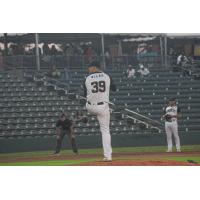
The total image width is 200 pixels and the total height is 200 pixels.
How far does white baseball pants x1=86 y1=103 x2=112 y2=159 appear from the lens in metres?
17.7

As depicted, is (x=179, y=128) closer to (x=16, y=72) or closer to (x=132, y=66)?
(x=132, y=66)

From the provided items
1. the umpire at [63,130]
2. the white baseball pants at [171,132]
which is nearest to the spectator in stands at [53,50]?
the umpire at [63,130]

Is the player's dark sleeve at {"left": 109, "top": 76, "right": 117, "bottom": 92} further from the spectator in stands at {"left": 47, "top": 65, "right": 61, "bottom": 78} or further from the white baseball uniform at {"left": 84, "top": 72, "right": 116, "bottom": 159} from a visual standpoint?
the spectator in stands at {"left": 47, "top": 65, "right": 61, "bottom": 78}

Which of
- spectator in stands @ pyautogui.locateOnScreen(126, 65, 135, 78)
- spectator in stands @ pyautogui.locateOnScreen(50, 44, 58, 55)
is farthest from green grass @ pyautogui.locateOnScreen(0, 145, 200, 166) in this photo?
→ spectator in stands @ pyautogui.locateOnScreen(50, 44, 58, 55)

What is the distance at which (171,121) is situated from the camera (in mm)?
17953

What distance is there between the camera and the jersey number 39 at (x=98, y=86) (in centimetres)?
1773

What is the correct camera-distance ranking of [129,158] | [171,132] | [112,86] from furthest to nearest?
[171,132] → [112,86] → [129,158]

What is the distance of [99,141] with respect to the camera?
17812 millimetres

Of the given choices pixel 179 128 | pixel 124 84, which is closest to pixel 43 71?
pixel 124 84

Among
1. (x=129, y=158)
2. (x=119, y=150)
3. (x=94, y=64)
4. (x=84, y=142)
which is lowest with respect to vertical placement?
(x=129, y=158)

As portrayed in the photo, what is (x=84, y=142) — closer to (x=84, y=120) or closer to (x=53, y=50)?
(x=84, y=120)

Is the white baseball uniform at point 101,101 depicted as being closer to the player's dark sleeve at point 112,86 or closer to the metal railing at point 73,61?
the player's dark sleeve at point 112,86

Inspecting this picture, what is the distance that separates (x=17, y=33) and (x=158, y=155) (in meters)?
3.16

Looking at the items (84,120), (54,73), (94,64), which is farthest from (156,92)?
(54,73)
